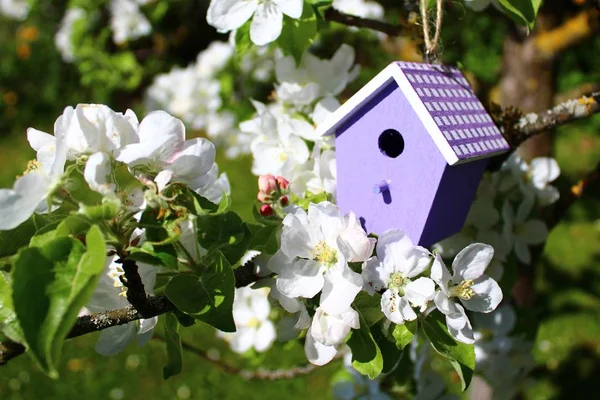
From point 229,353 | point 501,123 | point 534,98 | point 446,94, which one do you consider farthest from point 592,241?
point 446,94

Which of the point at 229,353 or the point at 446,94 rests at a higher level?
the point at 446,94

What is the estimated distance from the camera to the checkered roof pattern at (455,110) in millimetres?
1042

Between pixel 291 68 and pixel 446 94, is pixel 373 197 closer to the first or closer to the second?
pixel 446 94

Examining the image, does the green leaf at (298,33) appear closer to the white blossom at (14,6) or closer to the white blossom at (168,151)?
the white blossom at (168,151)

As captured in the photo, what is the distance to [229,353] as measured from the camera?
3.47 meters

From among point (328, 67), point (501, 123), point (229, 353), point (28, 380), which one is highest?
point (328, 67)

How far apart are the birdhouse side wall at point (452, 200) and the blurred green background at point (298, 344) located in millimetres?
477

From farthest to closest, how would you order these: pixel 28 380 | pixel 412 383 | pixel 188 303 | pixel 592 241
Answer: pixel 592 241 → pixel 28 380 → pixel 412 383 → pixel 188 303

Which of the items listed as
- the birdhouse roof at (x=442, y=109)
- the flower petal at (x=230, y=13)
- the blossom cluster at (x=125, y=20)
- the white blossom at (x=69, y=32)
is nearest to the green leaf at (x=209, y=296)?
the birdhouse roof at (x=442, y=109)

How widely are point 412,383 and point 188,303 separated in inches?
36.4

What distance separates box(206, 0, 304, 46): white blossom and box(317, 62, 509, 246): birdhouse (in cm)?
21

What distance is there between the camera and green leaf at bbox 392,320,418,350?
38.8 inches

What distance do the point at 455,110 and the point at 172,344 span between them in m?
0.66

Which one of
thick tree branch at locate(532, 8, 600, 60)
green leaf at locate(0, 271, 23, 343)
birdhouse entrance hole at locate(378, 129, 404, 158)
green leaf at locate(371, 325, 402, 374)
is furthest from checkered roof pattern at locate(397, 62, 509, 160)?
thick tree branch at locate(532, 8, 600, 60)
